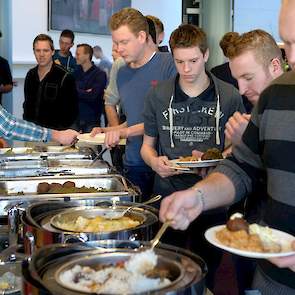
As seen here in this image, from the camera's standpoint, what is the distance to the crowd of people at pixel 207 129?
121cm

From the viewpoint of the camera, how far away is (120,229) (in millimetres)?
1340

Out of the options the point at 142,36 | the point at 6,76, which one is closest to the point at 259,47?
the point at 142,36

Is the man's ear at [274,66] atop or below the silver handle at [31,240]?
atop

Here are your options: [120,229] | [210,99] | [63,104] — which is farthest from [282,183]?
[63,104]

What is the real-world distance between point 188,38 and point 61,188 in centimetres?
69

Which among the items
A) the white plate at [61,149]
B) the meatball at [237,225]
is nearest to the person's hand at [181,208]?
the meatball at [237,225]

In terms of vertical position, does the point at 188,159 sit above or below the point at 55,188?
above

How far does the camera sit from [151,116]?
2.16m

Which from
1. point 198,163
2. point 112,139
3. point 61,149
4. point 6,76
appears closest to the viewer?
point 198,163

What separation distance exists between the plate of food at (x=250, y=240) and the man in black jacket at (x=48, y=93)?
300 cm

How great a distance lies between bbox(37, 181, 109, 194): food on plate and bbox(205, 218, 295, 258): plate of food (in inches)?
34.5

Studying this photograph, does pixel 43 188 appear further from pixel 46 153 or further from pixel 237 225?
pixel 237 225

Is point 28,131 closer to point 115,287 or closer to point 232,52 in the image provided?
point 232,52

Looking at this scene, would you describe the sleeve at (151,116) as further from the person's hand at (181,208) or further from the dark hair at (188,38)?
the person's hand at (181,208)
